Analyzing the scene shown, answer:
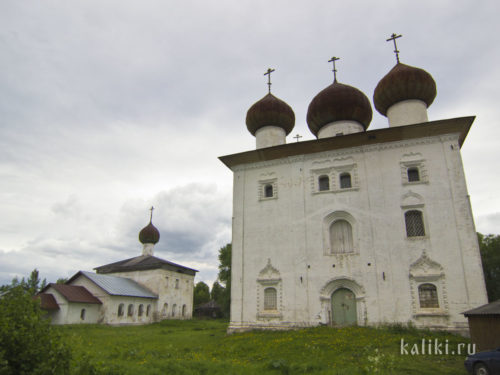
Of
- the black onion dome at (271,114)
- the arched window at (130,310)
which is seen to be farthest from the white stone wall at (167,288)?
the black onion dome at (271,114)

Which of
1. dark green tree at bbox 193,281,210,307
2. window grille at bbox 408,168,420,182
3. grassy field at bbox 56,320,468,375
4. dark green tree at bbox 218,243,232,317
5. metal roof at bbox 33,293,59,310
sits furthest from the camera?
dark green tree at bbox 193,281,210,307

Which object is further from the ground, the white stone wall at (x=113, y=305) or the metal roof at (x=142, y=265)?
the metal roof at (x=142, y=265)

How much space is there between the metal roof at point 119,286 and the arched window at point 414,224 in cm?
1849

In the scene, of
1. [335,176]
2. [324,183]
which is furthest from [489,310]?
[324,183]

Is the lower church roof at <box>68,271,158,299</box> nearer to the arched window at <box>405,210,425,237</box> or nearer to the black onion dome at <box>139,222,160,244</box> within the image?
the black onion dome at <box>139,222,160,244</box>

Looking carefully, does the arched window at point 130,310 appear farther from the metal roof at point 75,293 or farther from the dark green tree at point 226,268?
the dark green tree at point 226,268

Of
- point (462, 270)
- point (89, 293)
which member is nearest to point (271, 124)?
point (462, 270)

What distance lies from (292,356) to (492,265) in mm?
24303

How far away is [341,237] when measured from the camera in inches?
609

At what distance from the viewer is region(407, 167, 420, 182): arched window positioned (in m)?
15.2

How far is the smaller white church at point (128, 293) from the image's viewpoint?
2159 centimetres

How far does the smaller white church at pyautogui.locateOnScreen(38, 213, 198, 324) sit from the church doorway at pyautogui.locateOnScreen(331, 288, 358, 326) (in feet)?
49.0

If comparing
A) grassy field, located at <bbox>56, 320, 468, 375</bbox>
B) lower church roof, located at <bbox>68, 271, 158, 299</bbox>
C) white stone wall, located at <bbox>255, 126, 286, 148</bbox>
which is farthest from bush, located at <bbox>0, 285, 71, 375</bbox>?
lower church roof, located at <bbox>68, 271, 158, 299</bbox>

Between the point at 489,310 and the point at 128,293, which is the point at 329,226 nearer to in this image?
the point at 489,310
